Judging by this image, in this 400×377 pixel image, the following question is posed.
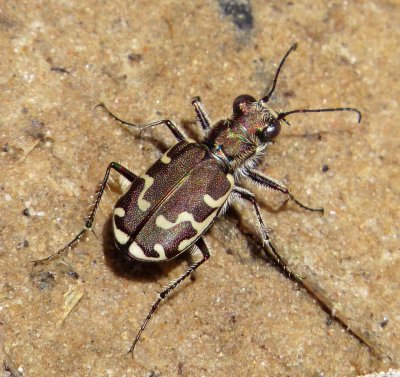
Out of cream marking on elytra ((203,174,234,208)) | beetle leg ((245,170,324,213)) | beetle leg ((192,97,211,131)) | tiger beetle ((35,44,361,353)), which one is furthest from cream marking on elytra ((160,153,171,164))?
beetle leg ((245,170,324,213))

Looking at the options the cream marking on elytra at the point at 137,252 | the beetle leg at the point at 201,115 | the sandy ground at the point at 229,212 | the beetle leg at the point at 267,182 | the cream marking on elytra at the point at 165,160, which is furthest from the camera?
the beetle leg at the point at 201,115

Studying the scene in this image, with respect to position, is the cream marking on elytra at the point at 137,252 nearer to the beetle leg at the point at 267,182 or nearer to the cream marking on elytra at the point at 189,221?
the cream marking on elytra at the point at 189,221

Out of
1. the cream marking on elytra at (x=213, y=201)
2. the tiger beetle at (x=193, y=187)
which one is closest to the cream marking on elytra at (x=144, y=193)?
the tiger beetle at (x=193, y=187)

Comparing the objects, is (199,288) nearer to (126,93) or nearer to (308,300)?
(308,300)

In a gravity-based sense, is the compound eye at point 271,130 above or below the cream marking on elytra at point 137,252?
below

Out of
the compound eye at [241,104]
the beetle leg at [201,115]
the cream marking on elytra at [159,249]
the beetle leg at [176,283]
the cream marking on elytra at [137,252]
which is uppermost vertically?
the cream marking on elytra at [137,252]

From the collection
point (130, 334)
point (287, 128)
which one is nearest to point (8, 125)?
point (130, 334)

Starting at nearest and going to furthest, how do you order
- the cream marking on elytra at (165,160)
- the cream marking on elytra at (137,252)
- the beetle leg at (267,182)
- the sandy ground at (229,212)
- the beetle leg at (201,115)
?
1. the cream marking on elytra at (137,252)
2. the sandy ground at (229,212)
3. the cream marking on elytra at (165,160)
4. the beetle leg at (267,182)
5. the beetle leg at (201,115)
